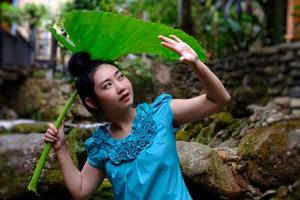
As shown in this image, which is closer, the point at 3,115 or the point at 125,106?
the point at 125,106

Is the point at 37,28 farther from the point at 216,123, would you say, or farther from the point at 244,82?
the point at 216,123

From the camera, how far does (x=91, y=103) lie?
183 centimetres

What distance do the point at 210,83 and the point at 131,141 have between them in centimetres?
35

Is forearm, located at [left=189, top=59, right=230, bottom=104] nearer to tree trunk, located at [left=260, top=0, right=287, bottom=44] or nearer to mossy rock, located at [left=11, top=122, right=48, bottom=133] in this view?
mossy rock, located at [left=11, top=122, right=48, bottom=133]

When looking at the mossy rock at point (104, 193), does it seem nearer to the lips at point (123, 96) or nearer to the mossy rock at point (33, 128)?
the mossy rock at point (33, 128)

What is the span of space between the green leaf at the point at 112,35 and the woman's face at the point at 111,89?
82 millimetres

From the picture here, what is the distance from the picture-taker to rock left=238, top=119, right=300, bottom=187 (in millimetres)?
2412

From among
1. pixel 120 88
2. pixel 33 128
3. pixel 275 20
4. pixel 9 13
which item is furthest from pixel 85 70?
pixel 9 13

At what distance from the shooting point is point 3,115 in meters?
9.12

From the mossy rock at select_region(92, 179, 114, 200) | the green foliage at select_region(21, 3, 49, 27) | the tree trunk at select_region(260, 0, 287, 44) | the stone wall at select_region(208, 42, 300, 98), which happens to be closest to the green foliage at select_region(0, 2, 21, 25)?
the green foliage at select_region(21, 3, 49, 27)

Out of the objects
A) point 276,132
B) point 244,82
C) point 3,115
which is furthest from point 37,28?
point 276,132

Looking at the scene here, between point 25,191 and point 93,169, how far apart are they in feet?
0.86

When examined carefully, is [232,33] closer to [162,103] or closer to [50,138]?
[162,103]

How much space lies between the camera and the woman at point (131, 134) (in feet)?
5.49
